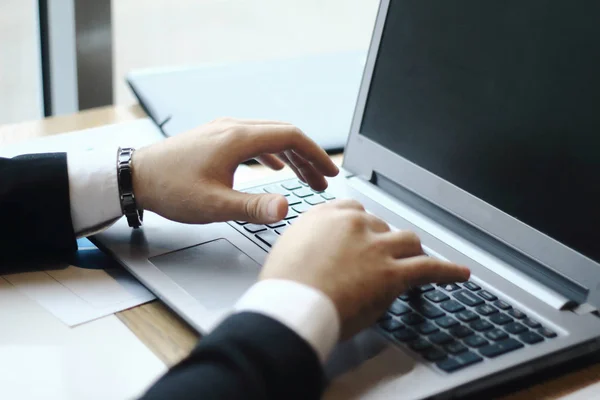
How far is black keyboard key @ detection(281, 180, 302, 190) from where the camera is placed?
868 millimetres

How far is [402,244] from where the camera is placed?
25.4 inches

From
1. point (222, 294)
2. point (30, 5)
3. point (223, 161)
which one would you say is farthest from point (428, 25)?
point (30, 5)

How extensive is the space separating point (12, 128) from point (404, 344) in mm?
701

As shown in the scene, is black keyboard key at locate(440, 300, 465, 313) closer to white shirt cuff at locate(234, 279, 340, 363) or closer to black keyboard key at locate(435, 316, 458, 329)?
black keyboard key at locate(435, 316, 458, 329)

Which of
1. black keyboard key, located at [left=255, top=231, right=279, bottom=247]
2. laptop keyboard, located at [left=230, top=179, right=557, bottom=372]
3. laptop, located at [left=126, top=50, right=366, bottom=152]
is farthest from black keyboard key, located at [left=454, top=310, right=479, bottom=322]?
laptop, located at [left=126, top=50, right=366, bottom=152]

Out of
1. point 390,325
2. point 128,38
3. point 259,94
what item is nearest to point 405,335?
point 390,325

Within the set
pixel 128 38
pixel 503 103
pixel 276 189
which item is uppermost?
pixel 503 103

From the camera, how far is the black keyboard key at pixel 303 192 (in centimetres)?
85

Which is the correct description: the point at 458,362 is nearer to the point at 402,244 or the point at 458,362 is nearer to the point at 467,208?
the point at 402,244

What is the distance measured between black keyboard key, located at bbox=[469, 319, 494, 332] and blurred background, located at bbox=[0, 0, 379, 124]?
90cm

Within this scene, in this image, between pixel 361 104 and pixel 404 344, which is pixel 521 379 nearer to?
pixel 404 344

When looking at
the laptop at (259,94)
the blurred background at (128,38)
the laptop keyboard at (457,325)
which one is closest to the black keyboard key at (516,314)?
the laptop keyboard at (457,325)

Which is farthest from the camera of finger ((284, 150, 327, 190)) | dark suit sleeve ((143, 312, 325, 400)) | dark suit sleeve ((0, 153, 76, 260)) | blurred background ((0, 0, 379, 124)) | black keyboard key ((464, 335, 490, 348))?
blurred background ((0, 0, 379, 124))

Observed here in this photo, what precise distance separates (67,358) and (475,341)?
1.10 ft
